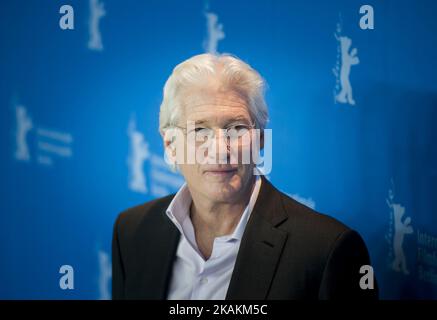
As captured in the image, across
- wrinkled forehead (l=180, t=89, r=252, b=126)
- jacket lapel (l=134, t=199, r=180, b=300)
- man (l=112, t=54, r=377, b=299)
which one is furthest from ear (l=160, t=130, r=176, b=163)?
jacket lapel (l=134, t=199, r=180, b=300)

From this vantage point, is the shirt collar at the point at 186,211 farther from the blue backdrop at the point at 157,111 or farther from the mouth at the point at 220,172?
the blue backdrop at the point at 157,111

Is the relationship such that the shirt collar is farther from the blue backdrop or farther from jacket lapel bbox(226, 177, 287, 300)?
the blue backdrop

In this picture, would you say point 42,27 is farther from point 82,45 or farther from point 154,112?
point 154,112

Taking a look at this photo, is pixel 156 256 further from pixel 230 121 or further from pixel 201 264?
pixel 230 121

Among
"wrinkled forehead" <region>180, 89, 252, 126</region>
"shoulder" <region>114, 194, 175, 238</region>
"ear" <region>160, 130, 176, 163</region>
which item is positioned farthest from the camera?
"shoulder" <region>114, 194, 175, 238</region>

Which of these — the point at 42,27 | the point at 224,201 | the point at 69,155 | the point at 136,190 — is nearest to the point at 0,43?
the point at 42,27

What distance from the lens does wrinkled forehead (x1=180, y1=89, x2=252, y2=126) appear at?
1.58 metres

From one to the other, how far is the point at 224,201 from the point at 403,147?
73cm

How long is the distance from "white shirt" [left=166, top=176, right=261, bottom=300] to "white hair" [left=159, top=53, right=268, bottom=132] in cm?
29

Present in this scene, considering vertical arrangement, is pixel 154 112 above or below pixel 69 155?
above

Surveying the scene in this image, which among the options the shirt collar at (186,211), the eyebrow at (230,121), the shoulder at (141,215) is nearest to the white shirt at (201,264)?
the shirt collar at (186,211)

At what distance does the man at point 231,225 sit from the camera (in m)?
1.60

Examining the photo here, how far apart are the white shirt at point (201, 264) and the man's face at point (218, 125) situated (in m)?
0.12

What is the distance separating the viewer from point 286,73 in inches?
76.5
